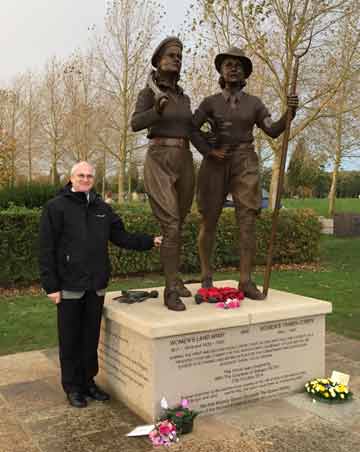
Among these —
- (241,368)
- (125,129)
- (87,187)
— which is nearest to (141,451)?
(241,368)

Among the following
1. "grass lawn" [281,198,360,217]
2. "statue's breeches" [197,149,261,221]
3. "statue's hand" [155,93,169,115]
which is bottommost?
"grass lawn" [281,198,360,217]

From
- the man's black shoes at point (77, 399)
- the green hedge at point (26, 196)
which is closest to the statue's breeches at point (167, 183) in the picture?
the man's black shoes at point (77, 399)

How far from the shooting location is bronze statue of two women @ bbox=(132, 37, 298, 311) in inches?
180

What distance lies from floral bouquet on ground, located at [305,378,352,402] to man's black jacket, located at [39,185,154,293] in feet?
6.62

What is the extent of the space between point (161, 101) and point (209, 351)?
2.05 metres

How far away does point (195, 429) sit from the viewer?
154 inches

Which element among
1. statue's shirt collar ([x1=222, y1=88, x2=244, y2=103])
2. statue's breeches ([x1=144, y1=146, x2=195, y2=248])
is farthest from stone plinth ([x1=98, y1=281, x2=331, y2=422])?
statue's shirt collar ([x1=222, y1=88, x2=244, y2=103])

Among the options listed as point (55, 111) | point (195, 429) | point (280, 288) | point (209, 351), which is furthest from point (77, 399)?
point (55, 111)

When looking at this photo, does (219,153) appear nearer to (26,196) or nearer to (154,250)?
(154,250)

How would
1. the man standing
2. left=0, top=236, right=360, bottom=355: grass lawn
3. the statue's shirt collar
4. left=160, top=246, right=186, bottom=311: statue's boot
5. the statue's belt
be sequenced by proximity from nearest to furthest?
the man standing
left=160, top=246, right=186, bottom=311: statue's boot
the statue's belt
the statue's shirt collar
left=0, top=236, right=360, bottom=355: grass lawn

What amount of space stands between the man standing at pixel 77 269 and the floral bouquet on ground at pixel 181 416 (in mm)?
794

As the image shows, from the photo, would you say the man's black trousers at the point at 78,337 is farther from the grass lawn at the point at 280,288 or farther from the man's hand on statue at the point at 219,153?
the grass lawn at the point at 280,288

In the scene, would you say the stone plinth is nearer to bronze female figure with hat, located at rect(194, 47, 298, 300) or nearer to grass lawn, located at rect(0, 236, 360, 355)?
bronze female figure with hat, located at rect(194, 47, 298, 300)

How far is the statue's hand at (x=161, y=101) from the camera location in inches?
167
